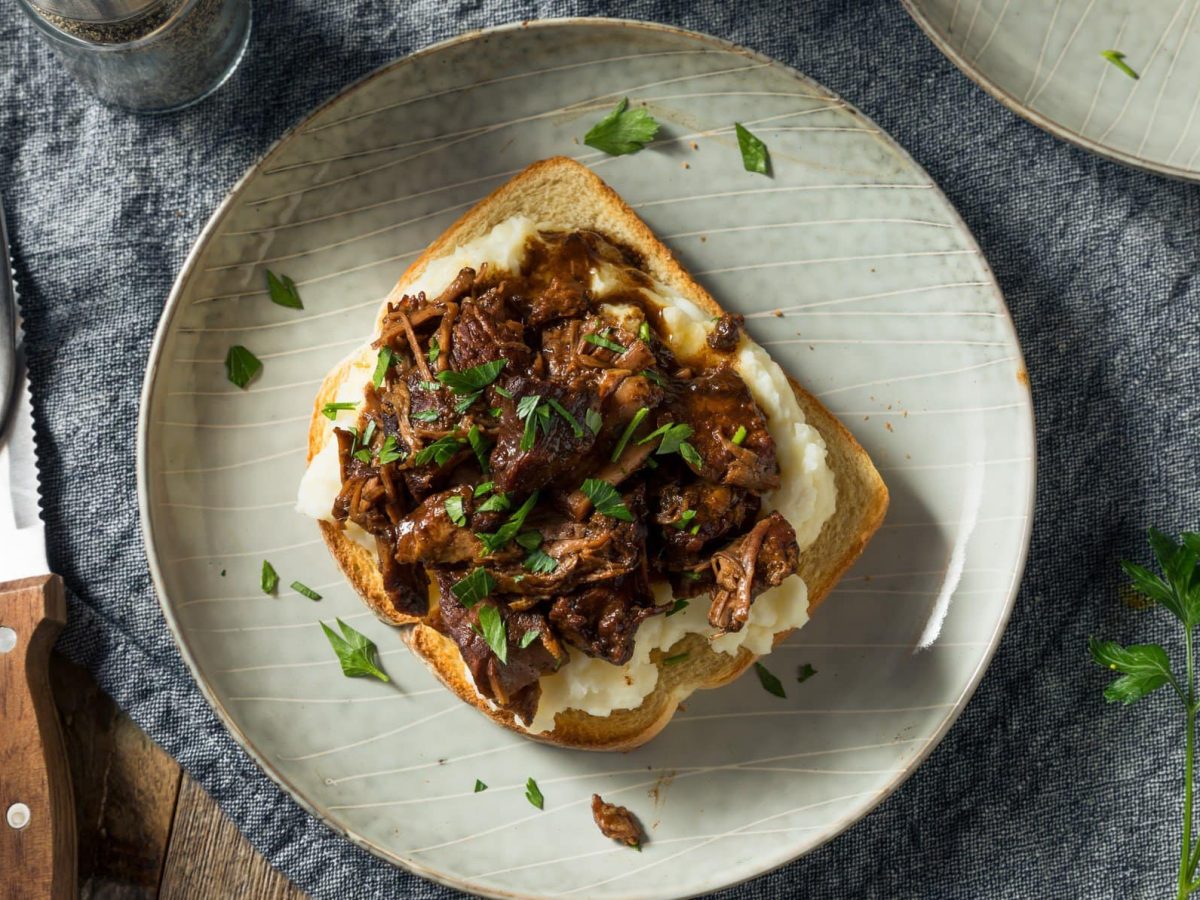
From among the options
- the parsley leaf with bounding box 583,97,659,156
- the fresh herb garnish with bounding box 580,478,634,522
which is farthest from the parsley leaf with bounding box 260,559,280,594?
the parsley leaf with bounding box 583,97,659,156

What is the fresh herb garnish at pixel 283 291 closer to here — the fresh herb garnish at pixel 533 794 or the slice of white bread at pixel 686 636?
the slice of white bread at pixel 686 636

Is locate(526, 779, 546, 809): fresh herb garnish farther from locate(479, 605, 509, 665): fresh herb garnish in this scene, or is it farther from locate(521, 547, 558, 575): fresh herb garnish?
locate(521, 547, 558, 575): fresh herb garnish

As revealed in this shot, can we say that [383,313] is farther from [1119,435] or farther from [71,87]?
[1119,435]

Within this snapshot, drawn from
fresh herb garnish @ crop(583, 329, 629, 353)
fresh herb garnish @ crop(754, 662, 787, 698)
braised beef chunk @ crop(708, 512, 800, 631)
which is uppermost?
fresh herb garnish @ crop(583, 329, 629, 353)

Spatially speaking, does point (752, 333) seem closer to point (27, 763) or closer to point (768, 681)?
point (768, 681)

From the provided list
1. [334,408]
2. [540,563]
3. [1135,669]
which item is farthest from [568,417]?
[1135,669]
